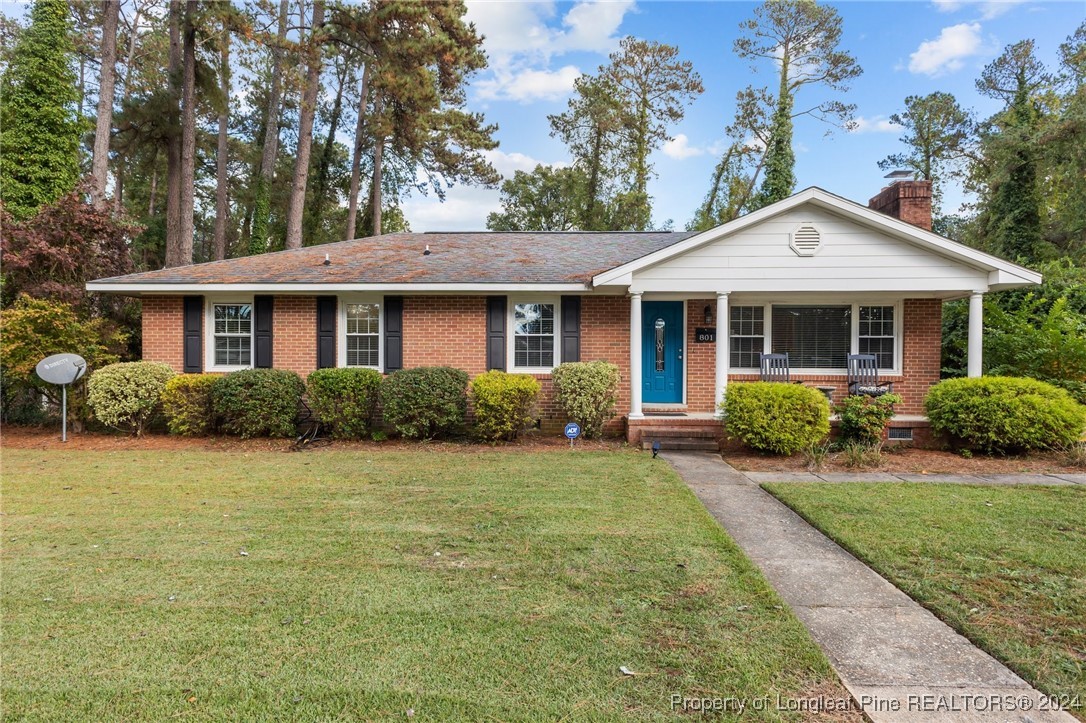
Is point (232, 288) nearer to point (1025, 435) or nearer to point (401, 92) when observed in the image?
point (401, 92)

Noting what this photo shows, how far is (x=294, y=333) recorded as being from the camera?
1012 cm

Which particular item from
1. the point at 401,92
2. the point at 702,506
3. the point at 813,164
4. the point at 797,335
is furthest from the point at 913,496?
the point at 813,164

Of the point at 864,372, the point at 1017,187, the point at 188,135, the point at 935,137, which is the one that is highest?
the point at 935,137

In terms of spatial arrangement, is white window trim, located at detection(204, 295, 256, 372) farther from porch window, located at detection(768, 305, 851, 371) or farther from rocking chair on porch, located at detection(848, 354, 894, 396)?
rocking chair on porch, located at detection(848, 354, 894, 396)

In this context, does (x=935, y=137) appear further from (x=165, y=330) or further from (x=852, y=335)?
(x=165, y=330)

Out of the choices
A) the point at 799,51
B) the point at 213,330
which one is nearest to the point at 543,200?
the point at 799,51

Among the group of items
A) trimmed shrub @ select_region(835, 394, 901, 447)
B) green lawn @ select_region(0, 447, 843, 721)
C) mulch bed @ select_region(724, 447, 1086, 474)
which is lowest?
mulch bed @ select_region(724, 447, 1086, 474)

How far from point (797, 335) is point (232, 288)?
1081cm

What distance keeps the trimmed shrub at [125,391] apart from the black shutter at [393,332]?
3.88m

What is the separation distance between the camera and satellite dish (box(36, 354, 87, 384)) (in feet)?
29.1

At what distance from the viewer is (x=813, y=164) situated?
71.6ft

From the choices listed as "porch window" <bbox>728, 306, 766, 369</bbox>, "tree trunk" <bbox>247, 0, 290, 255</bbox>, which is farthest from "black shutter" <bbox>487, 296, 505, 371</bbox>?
"tree trunk" <bbox>247, 0, 290, 255</bbox>

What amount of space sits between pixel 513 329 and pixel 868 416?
619 centimetres

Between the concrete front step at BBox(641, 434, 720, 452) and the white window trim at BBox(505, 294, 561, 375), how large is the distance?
2324 mm
